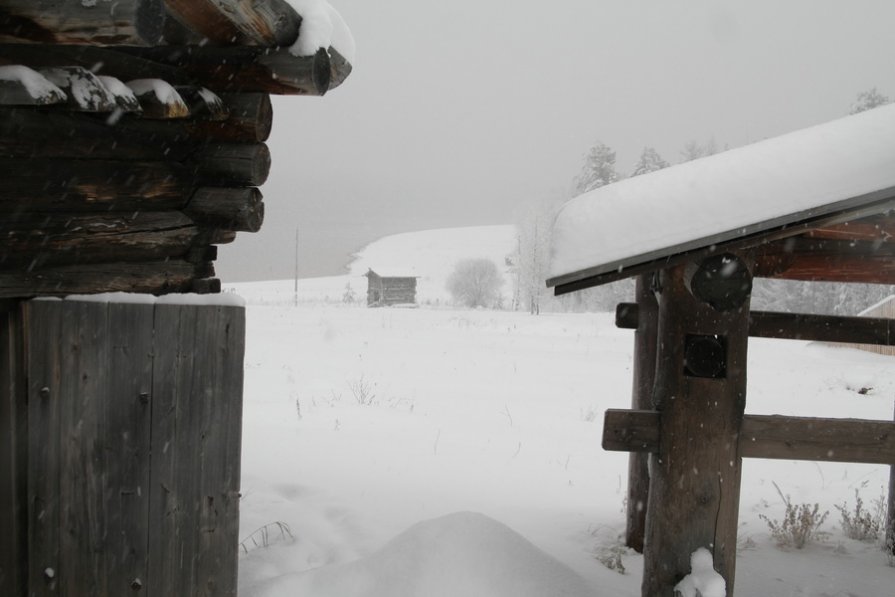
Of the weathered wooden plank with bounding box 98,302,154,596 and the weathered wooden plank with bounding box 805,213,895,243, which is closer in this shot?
the weathered wooden plank with bounding box 98,302,154,596

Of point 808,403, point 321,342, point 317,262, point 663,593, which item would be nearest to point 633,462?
point 663,593

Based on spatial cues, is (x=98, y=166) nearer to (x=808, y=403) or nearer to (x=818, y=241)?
(x=818, y=241)

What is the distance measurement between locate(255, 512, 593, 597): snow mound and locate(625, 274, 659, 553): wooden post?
1.22 metres

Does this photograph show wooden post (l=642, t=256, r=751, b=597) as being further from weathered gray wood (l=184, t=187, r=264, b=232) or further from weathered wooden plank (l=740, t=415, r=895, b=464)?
weathered gray wood (l=184, t=187, r=264, b=232)

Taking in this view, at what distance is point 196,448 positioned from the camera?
316 cm

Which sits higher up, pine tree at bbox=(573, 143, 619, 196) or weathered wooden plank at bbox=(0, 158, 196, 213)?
pine tree at bbox=(573, 143, 619, 196)

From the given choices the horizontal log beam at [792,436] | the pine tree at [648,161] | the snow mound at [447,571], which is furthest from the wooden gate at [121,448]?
the pine tree at [648,161]

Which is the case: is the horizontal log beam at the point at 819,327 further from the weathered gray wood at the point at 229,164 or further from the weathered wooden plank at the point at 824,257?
the weathered gray wood at the point at 229,164

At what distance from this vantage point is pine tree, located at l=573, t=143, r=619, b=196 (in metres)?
38.9

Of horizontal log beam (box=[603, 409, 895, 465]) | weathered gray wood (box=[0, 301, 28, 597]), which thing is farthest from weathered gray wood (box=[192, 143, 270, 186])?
horizontal log beam (box=[603, 409, 895, 465])

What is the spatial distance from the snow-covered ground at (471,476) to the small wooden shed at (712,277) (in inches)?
37.4

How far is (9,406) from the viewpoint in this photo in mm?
2754

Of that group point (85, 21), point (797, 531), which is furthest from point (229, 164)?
point (797, 531)

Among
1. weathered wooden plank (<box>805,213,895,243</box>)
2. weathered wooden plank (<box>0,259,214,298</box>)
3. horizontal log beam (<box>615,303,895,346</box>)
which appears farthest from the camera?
horizontal log beam (<box>615,303,895,346</box>)
